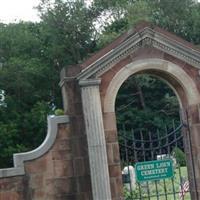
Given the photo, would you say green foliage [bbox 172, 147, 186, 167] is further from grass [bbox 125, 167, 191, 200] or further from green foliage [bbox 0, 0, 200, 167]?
green foliage [bbox 0, 0, 200, 167]

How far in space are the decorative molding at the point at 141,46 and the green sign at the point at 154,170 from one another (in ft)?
5.98

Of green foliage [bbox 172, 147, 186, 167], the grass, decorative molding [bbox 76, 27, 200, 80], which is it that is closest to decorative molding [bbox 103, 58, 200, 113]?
decorative molding [bbox 76, 27, 200, 80]

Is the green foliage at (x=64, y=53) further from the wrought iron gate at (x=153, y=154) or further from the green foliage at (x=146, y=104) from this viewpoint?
the wrought iron gate at (x=153, y=154)

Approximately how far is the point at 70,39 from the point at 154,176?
92.8ft

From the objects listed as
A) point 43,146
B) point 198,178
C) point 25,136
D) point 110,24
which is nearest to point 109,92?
point 43,146


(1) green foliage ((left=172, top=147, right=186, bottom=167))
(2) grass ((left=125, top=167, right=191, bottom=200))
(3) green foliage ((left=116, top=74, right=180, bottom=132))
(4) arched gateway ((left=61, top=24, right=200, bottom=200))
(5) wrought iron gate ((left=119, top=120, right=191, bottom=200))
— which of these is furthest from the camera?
(3) green foliage ((left=116, top=74, right=180, bottom=132))

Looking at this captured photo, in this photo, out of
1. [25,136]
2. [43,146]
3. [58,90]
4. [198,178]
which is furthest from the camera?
[58,90]

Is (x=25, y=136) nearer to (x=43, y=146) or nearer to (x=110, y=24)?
(x=110, y=24)

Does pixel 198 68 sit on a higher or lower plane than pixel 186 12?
lower

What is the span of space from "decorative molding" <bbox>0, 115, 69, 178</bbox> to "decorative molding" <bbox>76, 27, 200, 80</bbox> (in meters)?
0.86

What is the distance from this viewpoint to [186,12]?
36.6 metres

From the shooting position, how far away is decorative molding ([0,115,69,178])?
27.0 ft

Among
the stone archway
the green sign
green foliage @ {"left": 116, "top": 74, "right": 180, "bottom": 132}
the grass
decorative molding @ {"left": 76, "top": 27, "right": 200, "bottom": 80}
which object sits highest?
green foliage @ {"left": 116, "top": 74, "right": 180, "bottom": 132}

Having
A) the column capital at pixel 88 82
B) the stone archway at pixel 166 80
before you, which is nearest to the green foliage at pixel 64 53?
the stone archway at pixel 166 80
